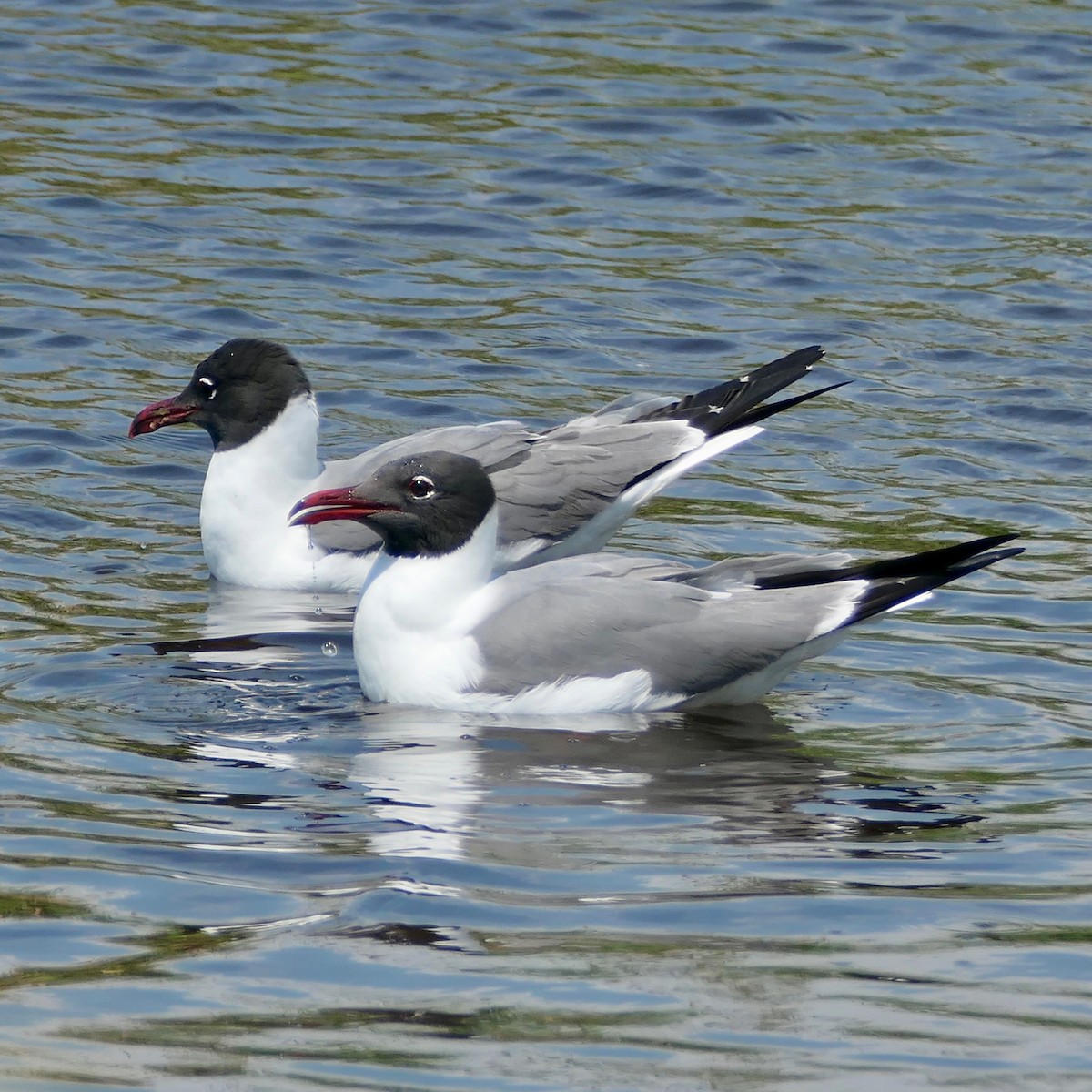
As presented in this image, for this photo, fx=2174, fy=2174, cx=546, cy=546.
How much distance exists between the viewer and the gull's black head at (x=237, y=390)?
10.4m

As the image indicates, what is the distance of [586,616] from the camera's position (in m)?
7.86

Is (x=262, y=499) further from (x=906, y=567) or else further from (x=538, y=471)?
(x=906, y=567)

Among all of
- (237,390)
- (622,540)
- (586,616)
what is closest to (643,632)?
(586,616)

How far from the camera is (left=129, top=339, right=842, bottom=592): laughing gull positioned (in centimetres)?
980

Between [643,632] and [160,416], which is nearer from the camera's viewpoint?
[643,632]

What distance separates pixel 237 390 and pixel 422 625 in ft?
9.07

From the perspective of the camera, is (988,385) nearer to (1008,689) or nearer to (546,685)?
(1008,689)

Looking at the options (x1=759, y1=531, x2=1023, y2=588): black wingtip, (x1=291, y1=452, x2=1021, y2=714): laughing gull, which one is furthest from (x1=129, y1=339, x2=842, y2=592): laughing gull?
(x1=759, y1=531, x2=1023, y2=588): black wingtip

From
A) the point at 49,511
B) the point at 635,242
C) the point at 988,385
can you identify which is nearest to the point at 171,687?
the point at 49,511

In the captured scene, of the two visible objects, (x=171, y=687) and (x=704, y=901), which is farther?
(x=171, y=687)

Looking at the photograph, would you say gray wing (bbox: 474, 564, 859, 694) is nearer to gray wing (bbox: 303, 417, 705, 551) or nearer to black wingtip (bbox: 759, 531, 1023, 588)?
black wingtip (bbox: 759, 531, 1023, 588)

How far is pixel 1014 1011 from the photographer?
507 centimetres

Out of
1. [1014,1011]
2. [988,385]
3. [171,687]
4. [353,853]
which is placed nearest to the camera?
[1014,1011]

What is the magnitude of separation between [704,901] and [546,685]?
223 centimetres
